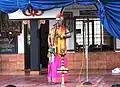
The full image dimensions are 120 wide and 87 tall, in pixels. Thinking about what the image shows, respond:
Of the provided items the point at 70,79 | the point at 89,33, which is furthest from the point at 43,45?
the point at 70,79

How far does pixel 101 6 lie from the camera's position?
1408 cm

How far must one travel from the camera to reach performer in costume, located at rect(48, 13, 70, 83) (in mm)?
15609

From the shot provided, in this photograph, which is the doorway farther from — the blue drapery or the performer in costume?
the blue drapery

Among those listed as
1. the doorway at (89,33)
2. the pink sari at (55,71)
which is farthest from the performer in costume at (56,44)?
the doorway at (89,33)

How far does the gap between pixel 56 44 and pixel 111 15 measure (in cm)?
265

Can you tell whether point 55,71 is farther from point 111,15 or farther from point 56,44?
point 111,15

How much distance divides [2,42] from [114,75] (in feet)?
21.9

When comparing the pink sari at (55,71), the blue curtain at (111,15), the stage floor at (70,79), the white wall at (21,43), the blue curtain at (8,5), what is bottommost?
the stage floor at (70,79)

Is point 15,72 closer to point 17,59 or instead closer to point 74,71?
point 17,59

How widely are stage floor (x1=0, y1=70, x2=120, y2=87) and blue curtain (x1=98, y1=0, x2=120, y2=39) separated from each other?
8.87 ft

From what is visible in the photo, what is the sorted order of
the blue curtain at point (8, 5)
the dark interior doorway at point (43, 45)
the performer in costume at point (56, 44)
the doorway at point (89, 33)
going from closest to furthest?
1. the blue curtain at point (8, 5)
2. the performer in costume at point (56, 44)
3. the doorway at point (89, 33)
4. the dark interior doorway at point (43, 45)

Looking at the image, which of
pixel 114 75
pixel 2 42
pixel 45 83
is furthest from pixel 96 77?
pixel 2 42

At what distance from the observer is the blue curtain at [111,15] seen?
1400 cm

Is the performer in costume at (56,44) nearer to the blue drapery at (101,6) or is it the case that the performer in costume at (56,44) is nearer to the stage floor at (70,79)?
the stage floor at (70,79)
